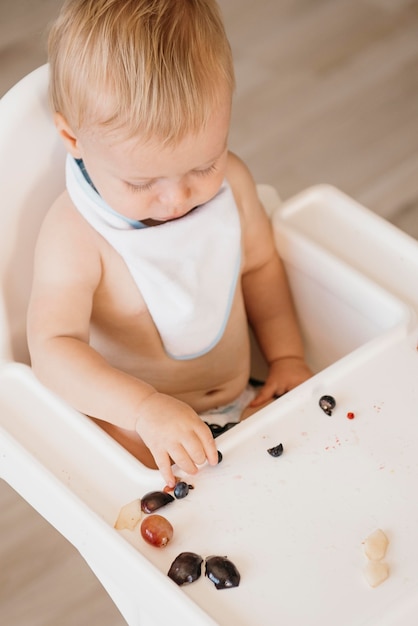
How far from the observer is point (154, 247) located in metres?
0.92

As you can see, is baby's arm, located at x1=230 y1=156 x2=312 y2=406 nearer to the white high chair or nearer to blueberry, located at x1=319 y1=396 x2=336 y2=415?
the white high chair

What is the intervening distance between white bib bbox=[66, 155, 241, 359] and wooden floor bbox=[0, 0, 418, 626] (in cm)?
75

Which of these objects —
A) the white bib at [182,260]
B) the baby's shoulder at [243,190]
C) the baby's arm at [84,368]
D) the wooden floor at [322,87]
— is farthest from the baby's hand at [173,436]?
the wooden floor at [322,87]

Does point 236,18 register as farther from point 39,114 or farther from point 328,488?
point 328,488

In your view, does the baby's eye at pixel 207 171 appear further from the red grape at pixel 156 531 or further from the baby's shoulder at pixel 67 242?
the red grape at pixel 156 531

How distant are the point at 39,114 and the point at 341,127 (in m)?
1.01

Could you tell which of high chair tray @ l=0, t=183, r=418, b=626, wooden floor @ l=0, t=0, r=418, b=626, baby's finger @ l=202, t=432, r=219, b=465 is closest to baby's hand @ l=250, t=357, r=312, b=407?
high chair tray @ l=0, t=183, r=418, b=626

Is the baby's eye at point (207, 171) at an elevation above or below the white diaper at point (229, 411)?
above

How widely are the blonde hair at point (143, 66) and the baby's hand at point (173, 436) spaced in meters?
0.21

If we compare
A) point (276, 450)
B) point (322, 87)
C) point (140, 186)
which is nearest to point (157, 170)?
point (140, 186)

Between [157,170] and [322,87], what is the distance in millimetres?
1175

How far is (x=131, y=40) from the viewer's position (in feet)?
2.54

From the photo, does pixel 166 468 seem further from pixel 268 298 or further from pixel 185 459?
pixel 268 298

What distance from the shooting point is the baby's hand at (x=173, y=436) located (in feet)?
2.57
